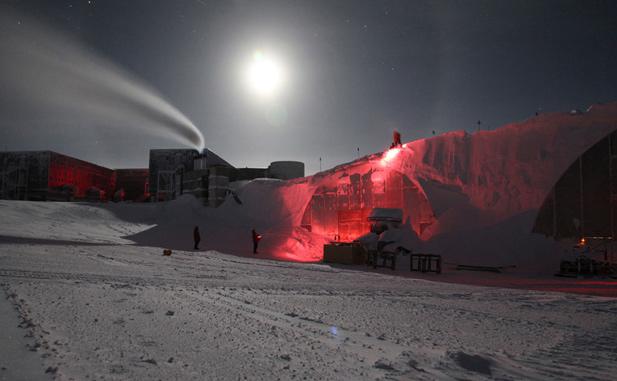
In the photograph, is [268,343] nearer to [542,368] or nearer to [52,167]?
[542,368]

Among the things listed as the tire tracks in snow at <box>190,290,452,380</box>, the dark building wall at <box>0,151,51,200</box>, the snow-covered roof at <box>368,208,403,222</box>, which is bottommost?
the tire tracks in snow at <box>190,290,452,380</box>

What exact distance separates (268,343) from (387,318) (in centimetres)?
239

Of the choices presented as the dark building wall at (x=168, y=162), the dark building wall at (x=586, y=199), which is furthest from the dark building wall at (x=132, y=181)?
the dark building wall at (x=586, y=199)

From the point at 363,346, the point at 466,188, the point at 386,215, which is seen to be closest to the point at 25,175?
the point at 386,215

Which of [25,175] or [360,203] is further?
[25,175]

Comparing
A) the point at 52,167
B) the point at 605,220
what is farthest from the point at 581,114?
the point at 52,167

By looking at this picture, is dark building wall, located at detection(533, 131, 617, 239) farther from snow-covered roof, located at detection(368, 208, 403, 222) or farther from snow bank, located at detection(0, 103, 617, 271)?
snow-covered roof, located at detection(368, 208, 403, 222)

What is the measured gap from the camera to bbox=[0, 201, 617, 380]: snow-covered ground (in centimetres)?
371

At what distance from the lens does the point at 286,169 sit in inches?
1859

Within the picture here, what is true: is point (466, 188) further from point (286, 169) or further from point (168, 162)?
point (168, 162)

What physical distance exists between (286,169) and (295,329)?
4224cm

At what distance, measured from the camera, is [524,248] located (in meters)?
18.7

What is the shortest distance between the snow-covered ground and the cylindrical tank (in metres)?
36.9

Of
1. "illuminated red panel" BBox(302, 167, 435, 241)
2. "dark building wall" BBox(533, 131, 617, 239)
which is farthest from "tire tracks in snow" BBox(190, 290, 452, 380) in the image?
"illuminated red panel" BBox(302, 167, 435, 241)
